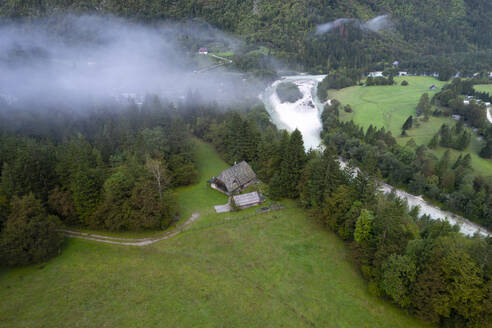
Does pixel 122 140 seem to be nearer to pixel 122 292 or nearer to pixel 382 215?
pixel 122 292

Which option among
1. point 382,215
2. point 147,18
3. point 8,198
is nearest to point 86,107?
point 8,198

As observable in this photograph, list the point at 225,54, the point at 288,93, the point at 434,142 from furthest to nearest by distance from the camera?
the point at 225,54, the point at 288,93, the point at 434,142

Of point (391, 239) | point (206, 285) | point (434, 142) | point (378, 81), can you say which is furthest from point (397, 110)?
point (206, 285)

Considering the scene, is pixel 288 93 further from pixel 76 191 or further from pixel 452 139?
pixel 76 191

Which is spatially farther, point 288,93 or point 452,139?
point 288,93

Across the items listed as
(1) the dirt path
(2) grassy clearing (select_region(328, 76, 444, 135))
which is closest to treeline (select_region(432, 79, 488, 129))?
(2) grassy clearing (select_region(328, 76, 444, 135))

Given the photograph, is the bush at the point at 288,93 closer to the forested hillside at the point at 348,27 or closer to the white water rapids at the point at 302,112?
the white water rapids at the point at 302,112

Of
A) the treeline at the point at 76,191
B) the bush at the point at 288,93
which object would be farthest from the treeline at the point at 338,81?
the treeline at the point at 76,191

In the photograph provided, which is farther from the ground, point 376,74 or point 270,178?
point 376,74
